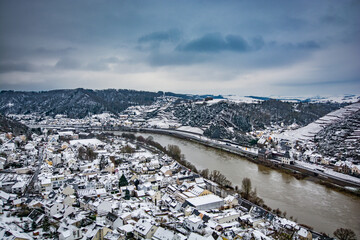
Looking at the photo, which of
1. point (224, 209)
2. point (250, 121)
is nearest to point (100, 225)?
point (224, 209)

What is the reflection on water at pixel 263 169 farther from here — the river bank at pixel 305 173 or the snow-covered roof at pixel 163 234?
the snow-covered roof at pixel 163 234

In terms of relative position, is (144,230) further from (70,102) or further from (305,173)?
(70,102)

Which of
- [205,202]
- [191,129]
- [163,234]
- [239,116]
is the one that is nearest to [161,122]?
[191,129]

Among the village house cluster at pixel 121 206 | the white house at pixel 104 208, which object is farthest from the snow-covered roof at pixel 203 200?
the white house at pixel 104 208

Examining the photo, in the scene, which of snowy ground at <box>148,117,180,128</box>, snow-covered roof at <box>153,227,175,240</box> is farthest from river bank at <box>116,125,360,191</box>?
snowy ground at <box>148,117,180,128</box>

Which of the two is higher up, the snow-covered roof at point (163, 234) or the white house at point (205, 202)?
the snow-covered roof at point (163, 234)

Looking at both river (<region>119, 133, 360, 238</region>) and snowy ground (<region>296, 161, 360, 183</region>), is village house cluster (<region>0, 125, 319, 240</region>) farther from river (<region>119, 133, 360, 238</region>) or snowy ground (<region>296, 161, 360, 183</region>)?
snowy ground (<region>296, 161, 360, 183</region>)
